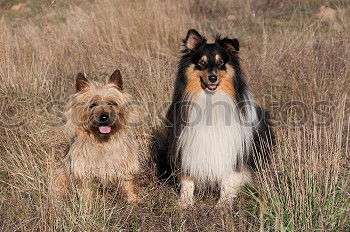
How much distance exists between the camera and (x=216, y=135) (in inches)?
150

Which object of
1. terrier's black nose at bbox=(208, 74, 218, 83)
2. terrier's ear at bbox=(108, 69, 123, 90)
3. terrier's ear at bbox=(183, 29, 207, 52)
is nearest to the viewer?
terrier's black nose at bbox=(208, 74, 218, 83)

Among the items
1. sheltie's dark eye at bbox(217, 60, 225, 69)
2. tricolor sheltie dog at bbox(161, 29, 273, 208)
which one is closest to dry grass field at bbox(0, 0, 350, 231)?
tricolor sheltie dog at bbox(161, 29, 273, 208)

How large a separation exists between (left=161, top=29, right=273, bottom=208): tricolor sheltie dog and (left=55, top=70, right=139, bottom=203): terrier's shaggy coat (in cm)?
47

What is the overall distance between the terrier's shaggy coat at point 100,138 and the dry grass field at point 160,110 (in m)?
0.19

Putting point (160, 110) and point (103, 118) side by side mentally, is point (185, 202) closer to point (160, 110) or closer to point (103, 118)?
point (103, 118)

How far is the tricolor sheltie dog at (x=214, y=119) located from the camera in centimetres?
375

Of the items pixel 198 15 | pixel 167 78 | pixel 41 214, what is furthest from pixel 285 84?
pixel 198 15

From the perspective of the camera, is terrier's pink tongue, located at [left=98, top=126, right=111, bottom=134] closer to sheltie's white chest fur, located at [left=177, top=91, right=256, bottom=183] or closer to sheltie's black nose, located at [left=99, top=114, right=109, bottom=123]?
sheltie's black nose, located at [left=99, top=114, right=109, bottom=123]

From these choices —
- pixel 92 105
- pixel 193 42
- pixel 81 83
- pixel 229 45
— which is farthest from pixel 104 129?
pixel 229 45

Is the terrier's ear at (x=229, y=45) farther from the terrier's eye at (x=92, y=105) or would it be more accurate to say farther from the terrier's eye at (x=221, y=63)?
the terrier's eye at (x=92, y=105)

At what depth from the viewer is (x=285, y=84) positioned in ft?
19.9

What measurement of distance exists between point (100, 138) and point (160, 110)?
144 centimetres

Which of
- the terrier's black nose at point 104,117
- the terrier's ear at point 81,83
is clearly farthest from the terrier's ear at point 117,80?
the terrier's black nose at point 104,117

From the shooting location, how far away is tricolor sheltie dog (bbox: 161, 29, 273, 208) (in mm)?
3752
